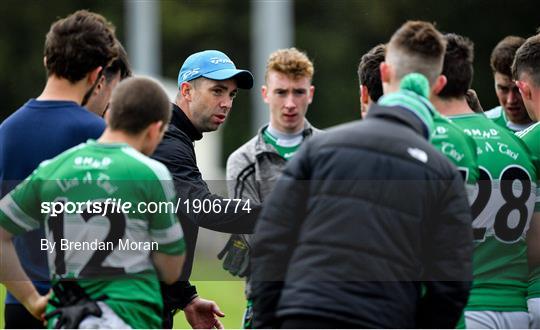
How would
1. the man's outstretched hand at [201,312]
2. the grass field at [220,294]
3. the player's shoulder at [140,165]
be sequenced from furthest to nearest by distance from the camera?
the grass field at [220,294] → the man's outstretched hand at [201,312] → the player's shoulder at [140,165]

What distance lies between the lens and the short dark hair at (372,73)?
6.54 metres

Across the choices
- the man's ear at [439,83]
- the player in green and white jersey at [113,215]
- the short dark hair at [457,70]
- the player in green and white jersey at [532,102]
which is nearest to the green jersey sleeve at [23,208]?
the player in green and white jersey at [113,215]

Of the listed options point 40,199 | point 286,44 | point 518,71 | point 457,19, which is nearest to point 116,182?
point 40,199

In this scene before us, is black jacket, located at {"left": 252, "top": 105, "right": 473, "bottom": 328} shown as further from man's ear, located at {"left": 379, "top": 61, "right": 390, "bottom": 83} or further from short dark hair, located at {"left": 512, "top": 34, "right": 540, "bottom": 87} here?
short dark hair, located at {"left": 512, "top": 34, "right": 540, "bottom": 87}

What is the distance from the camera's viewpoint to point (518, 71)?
707 cm

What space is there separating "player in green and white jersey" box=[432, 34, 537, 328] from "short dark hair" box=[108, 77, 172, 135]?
4.77ft

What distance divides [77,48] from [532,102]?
2588 millimetres

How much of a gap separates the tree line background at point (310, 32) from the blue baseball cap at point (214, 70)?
80.0ft

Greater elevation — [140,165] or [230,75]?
[230,75]

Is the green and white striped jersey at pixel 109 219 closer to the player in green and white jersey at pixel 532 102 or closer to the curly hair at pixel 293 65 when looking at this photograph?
the player in green and white jersey at pixel 532 102

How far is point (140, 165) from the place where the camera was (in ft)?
17.3

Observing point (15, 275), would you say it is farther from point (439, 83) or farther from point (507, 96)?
point (507, 96)

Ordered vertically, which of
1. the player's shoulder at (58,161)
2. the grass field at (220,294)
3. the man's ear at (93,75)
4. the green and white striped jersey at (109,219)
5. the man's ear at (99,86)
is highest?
the man's ear at (93,75)

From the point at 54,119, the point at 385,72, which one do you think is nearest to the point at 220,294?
the point at 54,119
